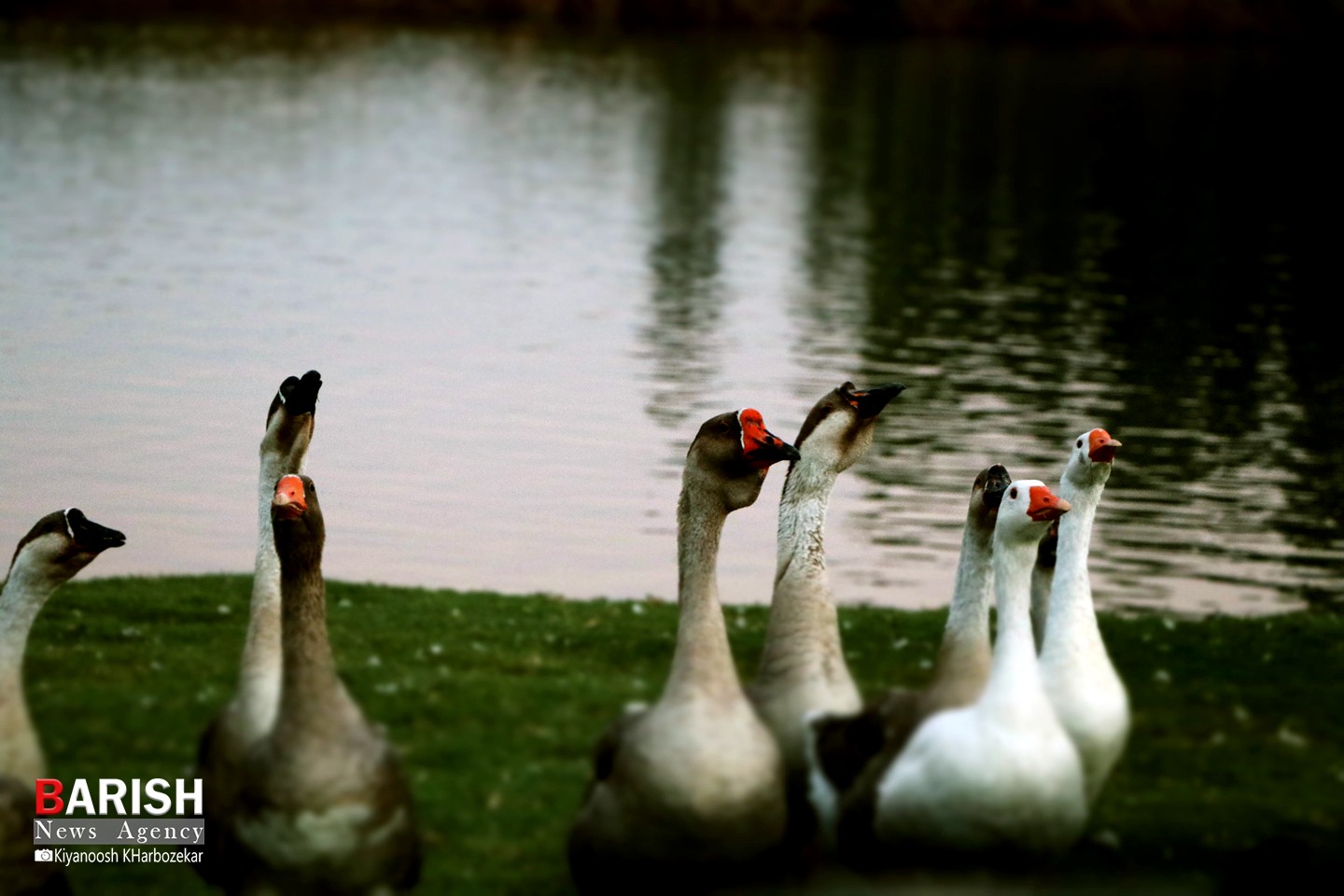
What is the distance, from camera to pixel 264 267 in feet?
135

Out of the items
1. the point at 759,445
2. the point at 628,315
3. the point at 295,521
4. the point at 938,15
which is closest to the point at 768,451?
the point at 759,445

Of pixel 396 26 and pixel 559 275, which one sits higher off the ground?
pixel 396 26

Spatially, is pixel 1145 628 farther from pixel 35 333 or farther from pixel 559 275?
pixel 559 275

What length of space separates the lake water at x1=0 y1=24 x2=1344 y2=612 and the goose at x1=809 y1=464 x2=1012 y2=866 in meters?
8.68

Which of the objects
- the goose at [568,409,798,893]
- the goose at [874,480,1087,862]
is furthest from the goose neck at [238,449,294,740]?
the goose at [874,480,1087,862]

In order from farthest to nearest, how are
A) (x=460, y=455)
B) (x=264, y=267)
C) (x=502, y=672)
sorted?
(x=264, y=267) < (x=460, y=455) < (x=502, y=672)

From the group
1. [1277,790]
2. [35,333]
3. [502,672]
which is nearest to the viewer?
[1277,790]

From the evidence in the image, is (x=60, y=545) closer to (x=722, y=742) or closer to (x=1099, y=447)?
(x=722, y=742)

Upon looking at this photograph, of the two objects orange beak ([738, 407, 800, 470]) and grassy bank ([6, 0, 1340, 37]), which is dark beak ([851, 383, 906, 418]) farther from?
grassy bank ([6, 0, 1340, 37])

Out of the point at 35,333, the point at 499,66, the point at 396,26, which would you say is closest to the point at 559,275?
the point at 35,333

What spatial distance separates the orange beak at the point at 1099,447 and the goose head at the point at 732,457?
2.16 metres

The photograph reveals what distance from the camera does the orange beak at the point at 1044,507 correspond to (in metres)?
10.6

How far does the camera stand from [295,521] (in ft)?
33.7

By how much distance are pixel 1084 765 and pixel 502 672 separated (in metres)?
5.10
